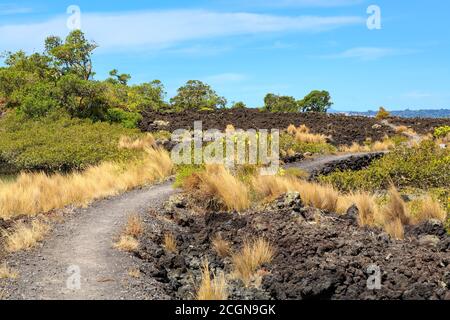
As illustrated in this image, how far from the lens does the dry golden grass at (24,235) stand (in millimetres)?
9966

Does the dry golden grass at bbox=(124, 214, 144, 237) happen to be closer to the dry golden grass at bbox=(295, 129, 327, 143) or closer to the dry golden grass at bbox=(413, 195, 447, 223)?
the dry golden grass at bbox=(413, 195, 447, 223)

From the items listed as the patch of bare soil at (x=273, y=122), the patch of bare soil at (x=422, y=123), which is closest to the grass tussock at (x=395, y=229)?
the patch of bare soil at (x=273, y=122)

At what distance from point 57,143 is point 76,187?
12995 millimetres

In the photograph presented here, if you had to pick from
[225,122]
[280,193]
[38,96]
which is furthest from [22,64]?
[280,193]

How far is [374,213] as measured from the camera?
12.9 metres

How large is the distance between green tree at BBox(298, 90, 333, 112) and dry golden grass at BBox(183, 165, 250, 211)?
53.5 m

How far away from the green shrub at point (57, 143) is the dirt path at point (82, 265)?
11284mm

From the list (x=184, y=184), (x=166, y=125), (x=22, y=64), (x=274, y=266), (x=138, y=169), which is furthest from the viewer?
(x=22, y=64)

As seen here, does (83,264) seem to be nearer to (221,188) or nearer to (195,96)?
(221,188)

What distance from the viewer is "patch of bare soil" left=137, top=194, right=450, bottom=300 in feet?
29.0

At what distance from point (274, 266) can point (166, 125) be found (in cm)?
2271

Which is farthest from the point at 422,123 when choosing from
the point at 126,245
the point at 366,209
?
the point at 126,245

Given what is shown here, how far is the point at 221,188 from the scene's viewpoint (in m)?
14.2
